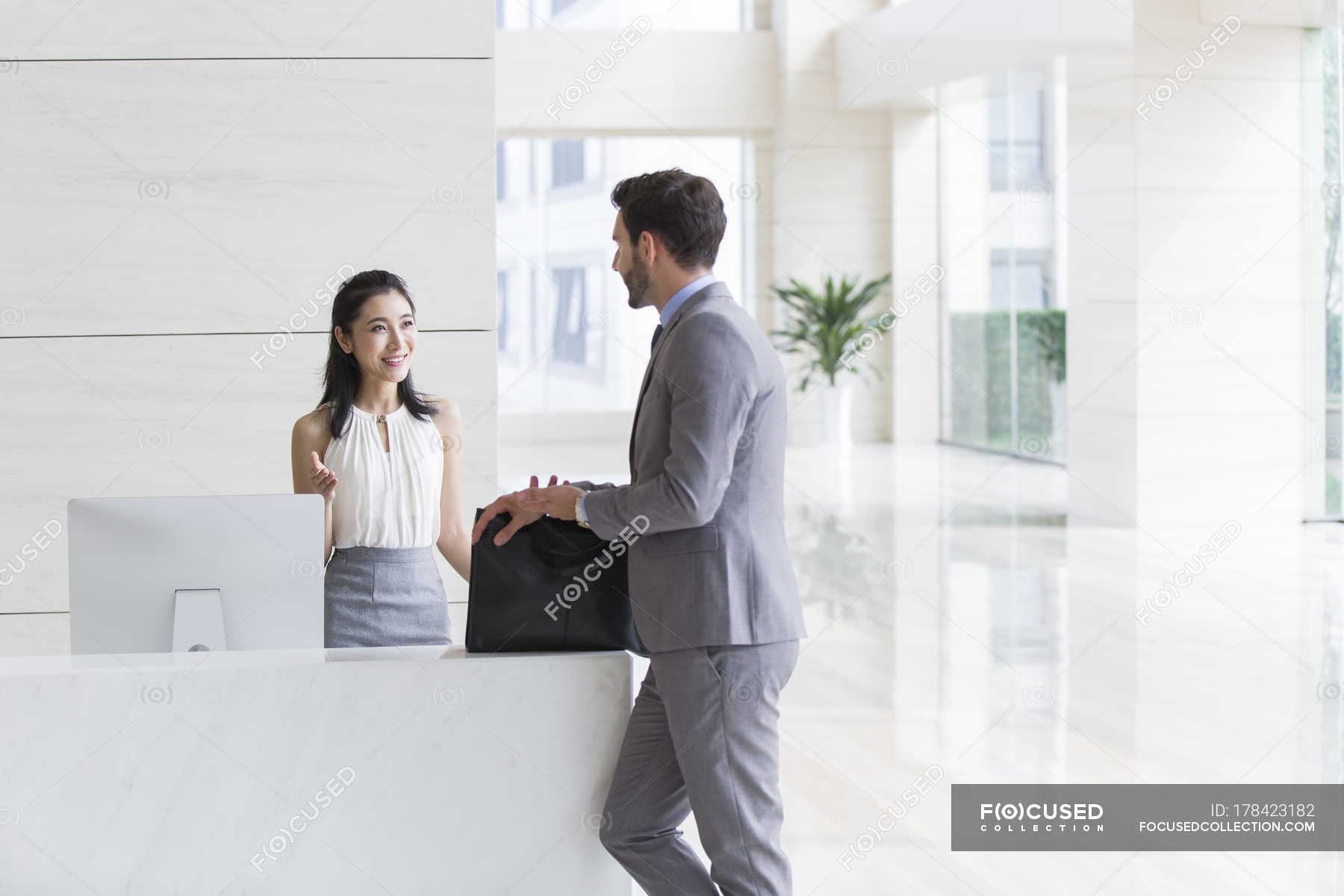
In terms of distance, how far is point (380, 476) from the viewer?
9.61 feet

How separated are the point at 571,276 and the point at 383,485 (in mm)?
13312

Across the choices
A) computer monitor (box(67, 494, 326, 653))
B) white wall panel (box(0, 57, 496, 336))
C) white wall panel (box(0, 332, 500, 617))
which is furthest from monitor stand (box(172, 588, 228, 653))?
white wall panel (box(0, 57, 496, 336))

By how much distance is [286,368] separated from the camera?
146 inches

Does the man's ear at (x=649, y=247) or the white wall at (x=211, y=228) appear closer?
the man's ear at (x=649, y=247)

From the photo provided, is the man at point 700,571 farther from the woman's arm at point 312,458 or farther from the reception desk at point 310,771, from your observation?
the woman's arm at point 312,458

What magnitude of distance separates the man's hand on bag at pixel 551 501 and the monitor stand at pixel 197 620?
0.57 metres

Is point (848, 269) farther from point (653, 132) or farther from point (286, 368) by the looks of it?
point (286, 368)

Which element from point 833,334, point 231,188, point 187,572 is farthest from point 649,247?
point 833,334

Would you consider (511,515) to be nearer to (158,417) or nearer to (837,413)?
(158,417)

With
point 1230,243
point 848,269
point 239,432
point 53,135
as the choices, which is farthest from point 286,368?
point 848,269

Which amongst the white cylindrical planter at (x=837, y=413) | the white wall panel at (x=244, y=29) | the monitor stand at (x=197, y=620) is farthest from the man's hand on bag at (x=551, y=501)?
the white cylindrical planter at (x=837, y=413)

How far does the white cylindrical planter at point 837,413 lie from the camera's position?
1404 cm

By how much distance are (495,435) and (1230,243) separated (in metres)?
6.64

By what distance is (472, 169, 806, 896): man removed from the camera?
2002 mm
